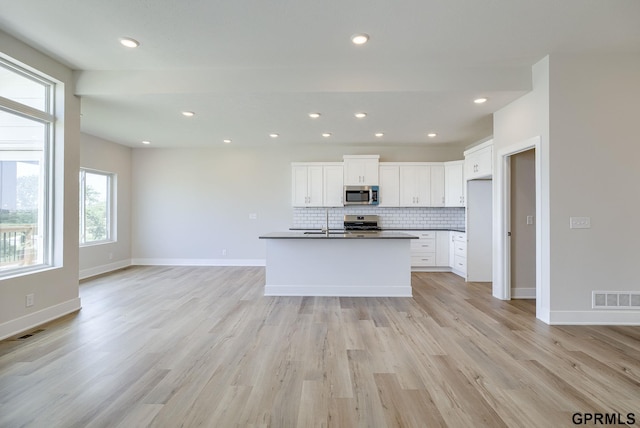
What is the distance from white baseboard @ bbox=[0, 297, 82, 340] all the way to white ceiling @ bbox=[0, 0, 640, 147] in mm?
2604

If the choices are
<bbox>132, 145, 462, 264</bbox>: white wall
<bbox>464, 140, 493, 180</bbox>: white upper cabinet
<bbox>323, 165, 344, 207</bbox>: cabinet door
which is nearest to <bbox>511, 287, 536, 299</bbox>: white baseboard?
<bbox>464, 140, 493, 180</bbox>: white upper cabinet

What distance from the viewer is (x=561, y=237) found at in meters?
3.41

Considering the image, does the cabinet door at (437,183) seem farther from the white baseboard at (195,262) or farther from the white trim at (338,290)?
the white baseboard at (195,262)

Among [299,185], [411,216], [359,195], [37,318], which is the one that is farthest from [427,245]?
[37,318]

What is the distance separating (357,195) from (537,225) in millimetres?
3521

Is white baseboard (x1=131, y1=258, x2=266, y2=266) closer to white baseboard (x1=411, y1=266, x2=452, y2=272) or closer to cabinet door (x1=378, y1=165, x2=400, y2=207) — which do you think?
cabinet door (x1=378, y1=165, x2=400, y2=207)

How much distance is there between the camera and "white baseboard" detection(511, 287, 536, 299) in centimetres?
446

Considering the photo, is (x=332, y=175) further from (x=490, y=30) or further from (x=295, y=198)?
(x=490, y=30)

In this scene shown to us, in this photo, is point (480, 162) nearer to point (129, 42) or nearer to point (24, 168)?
point (129, 42)

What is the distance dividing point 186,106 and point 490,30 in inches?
147

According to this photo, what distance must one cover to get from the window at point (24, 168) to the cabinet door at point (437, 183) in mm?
6407

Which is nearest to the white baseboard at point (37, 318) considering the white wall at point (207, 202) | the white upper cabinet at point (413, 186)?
the white wall at point (207, 202)

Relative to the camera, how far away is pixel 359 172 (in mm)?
6664

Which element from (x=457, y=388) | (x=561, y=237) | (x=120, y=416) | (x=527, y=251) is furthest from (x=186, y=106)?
(x=527, y=251)
